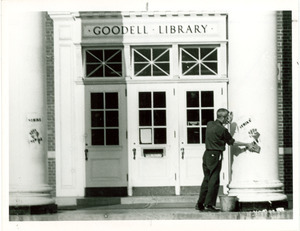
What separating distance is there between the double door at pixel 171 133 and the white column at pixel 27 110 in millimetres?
1902

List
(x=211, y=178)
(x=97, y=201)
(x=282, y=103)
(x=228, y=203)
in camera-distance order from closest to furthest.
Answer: (x=228, y=203), (x=211, y=178), (x=97, y=201), (x=282, y=103)

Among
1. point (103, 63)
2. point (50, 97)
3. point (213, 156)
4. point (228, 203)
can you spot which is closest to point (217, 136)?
point (213, 156)

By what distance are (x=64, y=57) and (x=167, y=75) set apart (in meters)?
1.64

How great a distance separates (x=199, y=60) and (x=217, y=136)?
73.4 inches

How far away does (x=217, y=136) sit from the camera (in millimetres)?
13375

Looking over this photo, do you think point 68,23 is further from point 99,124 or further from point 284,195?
point 284,195

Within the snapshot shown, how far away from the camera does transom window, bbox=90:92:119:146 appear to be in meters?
14.8

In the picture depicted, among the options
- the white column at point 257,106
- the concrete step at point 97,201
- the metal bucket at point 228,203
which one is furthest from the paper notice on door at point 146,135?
the metal bucket at point 228,203

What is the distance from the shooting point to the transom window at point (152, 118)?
48.1 feet

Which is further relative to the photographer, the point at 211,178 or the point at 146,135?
the point at 146,135

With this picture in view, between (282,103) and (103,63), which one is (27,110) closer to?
(103,63)

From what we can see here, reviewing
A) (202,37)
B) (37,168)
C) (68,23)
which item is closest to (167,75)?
(202,37)

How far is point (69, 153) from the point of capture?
1457cm

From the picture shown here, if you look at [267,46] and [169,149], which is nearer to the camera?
[267,46]
